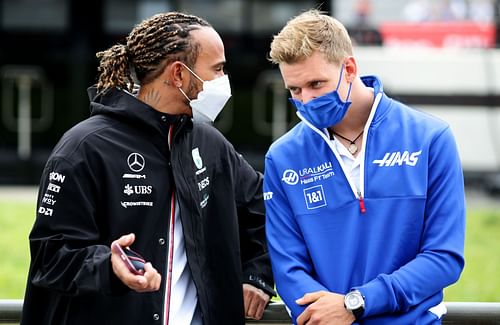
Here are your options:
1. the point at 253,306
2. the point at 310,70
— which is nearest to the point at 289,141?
the point at 310,70

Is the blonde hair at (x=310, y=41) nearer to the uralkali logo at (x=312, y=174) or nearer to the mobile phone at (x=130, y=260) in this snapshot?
the uralkali logo at (x=312, y=174)

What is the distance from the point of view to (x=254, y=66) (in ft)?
40.3

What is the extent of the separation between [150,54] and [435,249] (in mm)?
1040

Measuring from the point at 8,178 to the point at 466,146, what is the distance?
5.19 metres

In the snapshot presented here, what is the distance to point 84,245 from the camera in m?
3.10

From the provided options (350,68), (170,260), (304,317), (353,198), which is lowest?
(304,317)

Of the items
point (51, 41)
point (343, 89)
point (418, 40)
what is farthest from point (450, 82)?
point (343, 89)

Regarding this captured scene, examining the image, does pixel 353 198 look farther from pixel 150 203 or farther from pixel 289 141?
pixel 150 203

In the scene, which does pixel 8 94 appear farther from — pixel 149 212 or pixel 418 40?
pixel 149 212

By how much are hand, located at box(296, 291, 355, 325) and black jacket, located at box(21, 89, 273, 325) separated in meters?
0.31

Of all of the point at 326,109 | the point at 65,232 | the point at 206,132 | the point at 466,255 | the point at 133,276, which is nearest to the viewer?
the point at 133,276

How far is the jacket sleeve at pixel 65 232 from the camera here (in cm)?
304

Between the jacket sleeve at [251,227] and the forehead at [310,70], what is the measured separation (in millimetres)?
459

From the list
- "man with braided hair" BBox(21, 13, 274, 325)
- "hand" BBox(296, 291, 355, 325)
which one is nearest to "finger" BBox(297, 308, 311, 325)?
"hand" BBox(296, 291, 355, 325)
